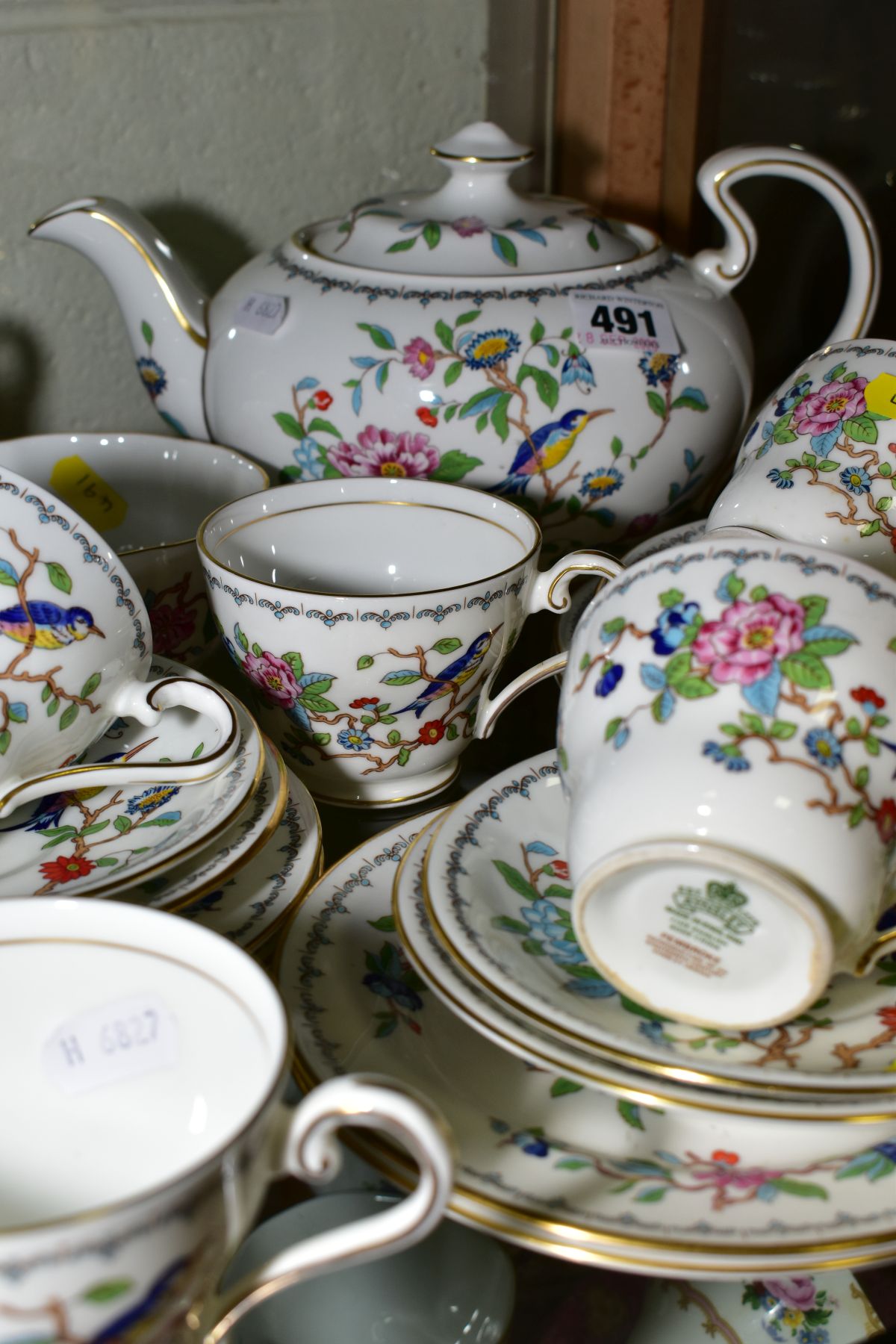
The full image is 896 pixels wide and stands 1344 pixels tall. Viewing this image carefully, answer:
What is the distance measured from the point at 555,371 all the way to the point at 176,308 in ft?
0.85

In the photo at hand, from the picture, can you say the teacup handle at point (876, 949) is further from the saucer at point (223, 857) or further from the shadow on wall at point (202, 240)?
the shadow on wall at point (202, 240)

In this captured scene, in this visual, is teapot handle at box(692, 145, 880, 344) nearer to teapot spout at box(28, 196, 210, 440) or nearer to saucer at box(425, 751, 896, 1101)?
teapot spout at box(28, 196, 210, 440)

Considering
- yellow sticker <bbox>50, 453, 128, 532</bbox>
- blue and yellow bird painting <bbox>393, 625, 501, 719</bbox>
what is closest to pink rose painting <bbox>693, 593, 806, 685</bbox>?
blue and yellow bird painting <bbox>393, 625, 501, 719</bbox>

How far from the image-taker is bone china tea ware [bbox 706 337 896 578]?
2.04 ft

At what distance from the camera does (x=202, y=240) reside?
100cm

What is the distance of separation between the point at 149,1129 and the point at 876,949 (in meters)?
0.26

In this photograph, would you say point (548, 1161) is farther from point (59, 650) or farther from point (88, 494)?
point (88, 494)

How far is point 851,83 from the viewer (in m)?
0.91

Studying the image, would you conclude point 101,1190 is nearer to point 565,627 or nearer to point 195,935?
point 195,935

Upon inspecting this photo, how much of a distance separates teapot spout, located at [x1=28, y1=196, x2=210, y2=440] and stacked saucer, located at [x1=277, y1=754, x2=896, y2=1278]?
0.42 meters

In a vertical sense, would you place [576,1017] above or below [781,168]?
below

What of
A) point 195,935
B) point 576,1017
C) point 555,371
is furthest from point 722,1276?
point 555,371

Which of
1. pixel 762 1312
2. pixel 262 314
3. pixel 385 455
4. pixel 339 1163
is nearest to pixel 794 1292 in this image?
pixel 762 1312

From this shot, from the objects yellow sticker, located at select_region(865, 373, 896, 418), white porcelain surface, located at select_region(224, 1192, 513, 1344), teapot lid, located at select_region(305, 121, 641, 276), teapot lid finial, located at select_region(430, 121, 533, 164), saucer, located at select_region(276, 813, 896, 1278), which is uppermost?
teapot lid finial, located at select_region(430, 121, 533, 164)
